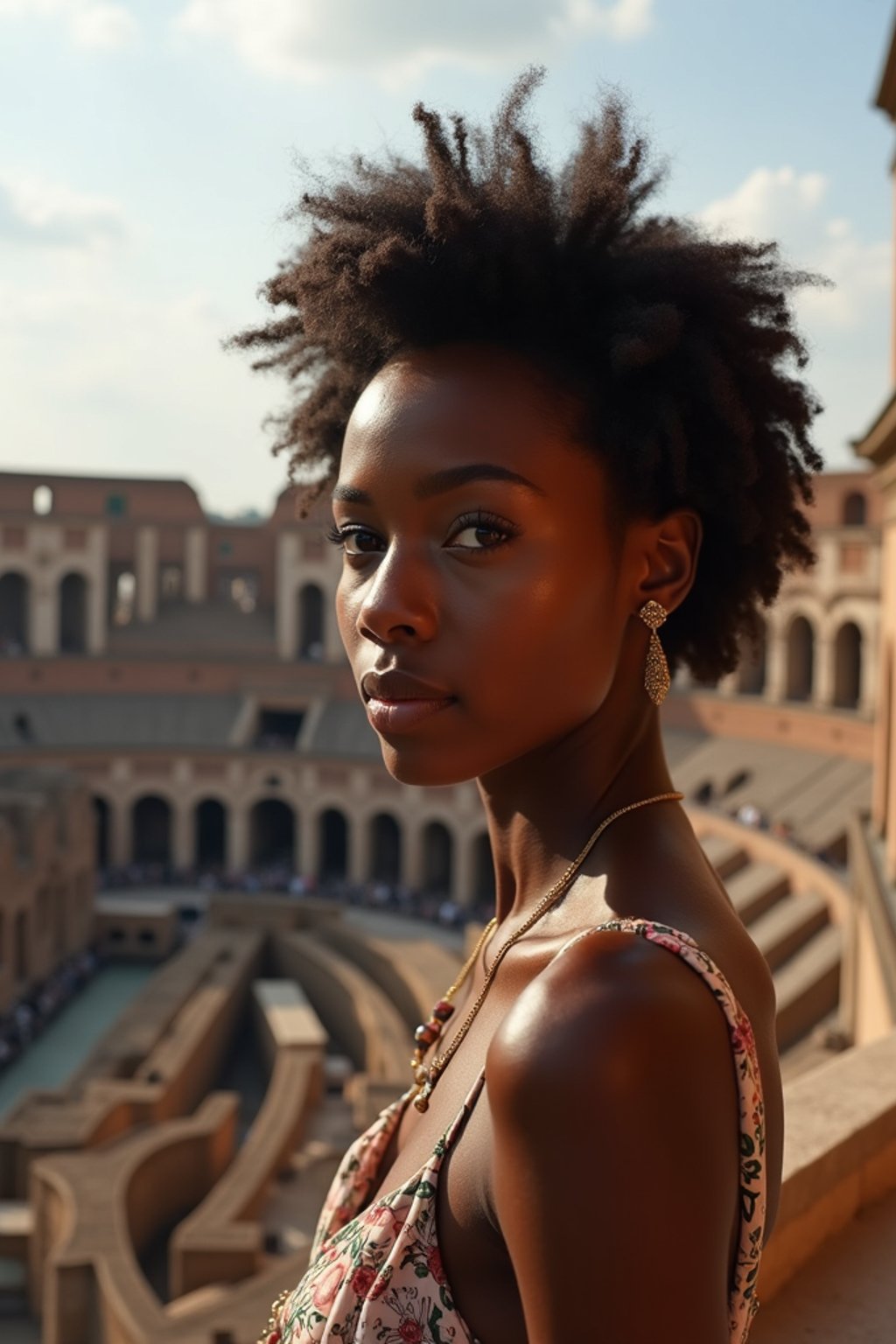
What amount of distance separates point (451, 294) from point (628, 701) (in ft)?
2.09

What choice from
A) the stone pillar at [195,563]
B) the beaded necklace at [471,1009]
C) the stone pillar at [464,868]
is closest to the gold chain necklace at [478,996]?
the beaded necklace at [471,1009]

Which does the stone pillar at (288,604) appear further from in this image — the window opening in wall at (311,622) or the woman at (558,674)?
the woman at (558,674)

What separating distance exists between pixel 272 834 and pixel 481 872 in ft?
21.1

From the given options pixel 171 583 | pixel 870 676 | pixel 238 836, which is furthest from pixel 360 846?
pixel 870 676

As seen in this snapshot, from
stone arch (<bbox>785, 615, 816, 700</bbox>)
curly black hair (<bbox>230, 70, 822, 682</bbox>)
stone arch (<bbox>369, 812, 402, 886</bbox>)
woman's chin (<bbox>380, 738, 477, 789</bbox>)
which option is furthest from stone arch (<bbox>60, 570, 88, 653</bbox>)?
woman's chin (<bbox>380, 738, 477, 789</bbox>)

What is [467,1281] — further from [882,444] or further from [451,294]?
[882,444]

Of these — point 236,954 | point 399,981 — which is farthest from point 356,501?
point 236,954

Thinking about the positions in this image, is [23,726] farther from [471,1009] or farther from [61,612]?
[471,1009]

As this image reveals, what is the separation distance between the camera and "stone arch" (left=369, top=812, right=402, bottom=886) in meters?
33.9

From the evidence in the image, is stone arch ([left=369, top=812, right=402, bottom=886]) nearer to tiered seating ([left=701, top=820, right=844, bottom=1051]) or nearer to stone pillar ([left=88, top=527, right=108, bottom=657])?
stone pillar ([left=88, top=527, right=108, bottom=657])

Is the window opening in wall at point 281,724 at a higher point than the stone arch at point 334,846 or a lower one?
higher

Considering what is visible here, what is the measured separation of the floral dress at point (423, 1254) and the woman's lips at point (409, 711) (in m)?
0.37

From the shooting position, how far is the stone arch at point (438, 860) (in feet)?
107

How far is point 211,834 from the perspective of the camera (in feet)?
118
